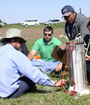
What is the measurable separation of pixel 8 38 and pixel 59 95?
1260 millimetres

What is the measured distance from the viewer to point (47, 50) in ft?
22.9

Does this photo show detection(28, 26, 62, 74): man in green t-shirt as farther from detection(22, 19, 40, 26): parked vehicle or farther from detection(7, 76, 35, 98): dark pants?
detection(22, 19, 40, 26): parked vehicle

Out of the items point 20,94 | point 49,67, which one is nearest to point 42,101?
point 20,94

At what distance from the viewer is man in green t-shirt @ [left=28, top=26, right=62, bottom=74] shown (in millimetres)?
6785

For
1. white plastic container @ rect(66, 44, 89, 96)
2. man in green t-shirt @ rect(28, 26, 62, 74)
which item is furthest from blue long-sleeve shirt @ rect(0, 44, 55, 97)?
man in green t-shirt @ rect(28, 26, 62, 74)

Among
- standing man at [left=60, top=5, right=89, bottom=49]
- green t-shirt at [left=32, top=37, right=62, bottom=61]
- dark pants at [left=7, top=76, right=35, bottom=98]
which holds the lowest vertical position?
dark pants at [left=7, top=76, right=35, bottom=98]

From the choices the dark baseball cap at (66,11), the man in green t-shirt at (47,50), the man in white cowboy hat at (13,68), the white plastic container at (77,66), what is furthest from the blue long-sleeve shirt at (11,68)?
the man in green t-shirt at (47,50)

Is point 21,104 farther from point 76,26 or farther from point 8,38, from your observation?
point 76,26

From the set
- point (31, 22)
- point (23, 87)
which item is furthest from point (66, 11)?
point (31, 22)

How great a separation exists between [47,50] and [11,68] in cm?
307

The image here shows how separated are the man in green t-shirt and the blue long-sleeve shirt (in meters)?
2.69

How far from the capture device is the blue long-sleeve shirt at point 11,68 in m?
3.96

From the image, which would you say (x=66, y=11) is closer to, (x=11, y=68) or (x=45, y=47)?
(x=11, y=68)

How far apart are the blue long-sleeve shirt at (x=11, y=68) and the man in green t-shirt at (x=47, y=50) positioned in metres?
2.69
